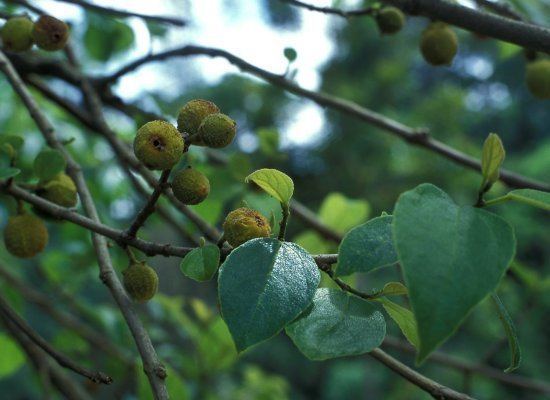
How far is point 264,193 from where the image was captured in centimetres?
113

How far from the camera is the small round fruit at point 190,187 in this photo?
423mm

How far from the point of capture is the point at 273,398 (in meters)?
1.52

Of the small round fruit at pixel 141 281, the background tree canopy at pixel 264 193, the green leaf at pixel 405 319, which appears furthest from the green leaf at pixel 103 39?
the green leaf at pixel 405 319

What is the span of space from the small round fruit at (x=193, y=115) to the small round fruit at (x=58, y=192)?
8.0 inches

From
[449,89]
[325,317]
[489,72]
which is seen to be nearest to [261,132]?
[325,317]

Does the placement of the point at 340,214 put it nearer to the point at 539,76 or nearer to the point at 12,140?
the point at 539,76

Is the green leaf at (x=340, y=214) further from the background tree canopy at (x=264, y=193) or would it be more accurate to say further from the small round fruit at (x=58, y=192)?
the small round fruit at (x=58, y=192)

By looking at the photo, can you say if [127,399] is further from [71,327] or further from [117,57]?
[117,57]

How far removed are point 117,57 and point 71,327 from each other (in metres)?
0.48

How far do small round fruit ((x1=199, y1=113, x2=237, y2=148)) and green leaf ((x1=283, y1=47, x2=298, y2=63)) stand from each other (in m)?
0.34

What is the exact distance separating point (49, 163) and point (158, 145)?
213mm

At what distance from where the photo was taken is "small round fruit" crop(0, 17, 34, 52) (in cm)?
64

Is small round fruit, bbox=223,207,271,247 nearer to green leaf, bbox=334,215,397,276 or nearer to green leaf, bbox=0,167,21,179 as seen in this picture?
green leaf, bbox=334,215,397,276

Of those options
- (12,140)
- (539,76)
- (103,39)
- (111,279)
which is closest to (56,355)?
(111,279)
